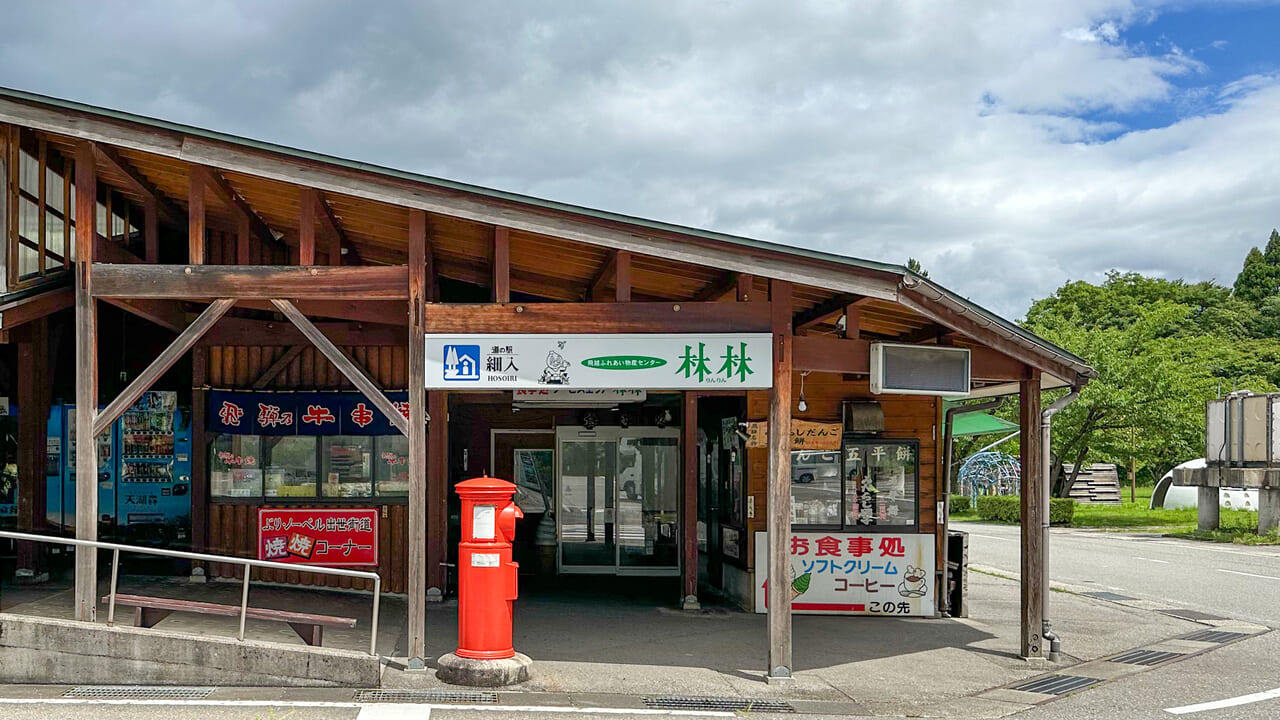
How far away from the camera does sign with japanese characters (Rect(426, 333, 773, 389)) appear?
935 cm

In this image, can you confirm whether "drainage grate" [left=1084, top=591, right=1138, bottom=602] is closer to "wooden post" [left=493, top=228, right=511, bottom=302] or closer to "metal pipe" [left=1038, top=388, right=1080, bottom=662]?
"metal pipe" [left=1038, top=388, right=1080, bottom=662]

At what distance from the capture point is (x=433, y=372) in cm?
934

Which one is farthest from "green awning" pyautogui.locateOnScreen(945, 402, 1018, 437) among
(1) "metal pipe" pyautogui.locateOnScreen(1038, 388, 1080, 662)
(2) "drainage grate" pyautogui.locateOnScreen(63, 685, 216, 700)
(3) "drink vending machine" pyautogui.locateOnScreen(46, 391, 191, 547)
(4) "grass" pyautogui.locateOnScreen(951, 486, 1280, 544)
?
(4) "grass" pyautogui.locateOnScreen(951, 486, 1280, 544)

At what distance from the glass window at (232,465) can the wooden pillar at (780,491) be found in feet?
23.5

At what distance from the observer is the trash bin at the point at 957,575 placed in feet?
43.5

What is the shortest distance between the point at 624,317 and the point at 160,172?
17.1 feet

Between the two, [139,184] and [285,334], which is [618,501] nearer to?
[285,334]

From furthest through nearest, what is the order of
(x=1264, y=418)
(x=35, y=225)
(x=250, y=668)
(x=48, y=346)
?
1. (x=1264, y=418)
2. (x=48, y=346)
3. (x=35, y=225)
4. (x=250, y=668)

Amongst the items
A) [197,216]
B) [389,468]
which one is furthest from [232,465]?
[197,216]

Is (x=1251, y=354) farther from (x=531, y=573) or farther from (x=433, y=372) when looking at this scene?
(x=433, y=372)

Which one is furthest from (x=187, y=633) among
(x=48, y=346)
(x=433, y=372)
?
(x=48, y=346)

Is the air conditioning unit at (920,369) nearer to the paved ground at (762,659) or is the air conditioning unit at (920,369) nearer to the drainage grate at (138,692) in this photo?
the paved ground at (762,659)

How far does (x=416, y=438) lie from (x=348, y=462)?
4.98 m

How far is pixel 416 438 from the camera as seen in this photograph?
30.2ft
